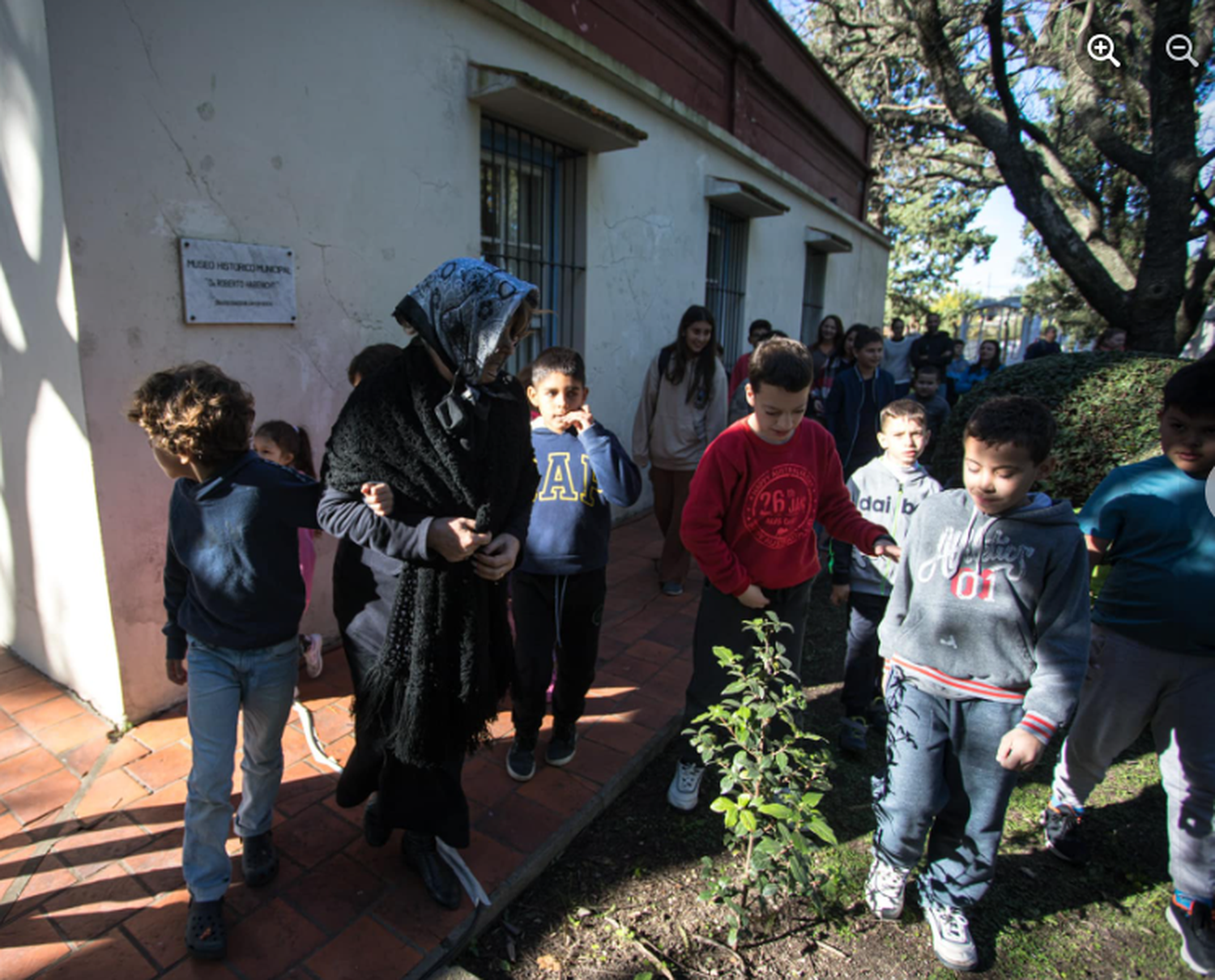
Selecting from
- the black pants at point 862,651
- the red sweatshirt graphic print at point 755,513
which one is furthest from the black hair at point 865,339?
the red sweatshirt graphic print at point 755,513

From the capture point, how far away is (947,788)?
6.72ft

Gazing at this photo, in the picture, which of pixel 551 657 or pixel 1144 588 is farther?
pixel 551 657

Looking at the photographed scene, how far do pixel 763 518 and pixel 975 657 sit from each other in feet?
2.56

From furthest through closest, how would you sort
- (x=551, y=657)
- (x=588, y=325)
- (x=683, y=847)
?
(x=588, y=325), (x=551, y=657), (x=683, y=847)

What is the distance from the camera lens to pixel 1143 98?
9.53m

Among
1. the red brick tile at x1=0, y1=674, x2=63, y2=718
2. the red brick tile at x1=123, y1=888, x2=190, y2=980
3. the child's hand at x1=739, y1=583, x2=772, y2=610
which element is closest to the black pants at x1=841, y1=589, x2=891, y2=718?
the child's hand at x1=739, y1=583, x2=772, y2=610

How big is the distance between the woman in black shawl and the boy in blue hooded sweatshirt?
0.39 meters

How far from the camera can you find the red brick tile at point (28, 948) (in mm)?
1896

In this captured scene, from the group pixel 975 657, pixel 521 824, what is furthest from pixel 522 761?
pixel 975 657

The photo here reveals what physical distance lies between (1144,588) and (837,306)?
11.1 metres

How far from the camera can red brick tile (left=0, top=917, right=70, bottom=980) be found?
1896mm

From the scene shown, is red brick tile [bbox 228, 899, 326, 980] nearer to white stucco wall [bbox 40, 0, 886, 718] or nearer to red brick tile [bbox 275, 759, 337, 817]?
red brick tile [bbox 275, 759, 337, 817]

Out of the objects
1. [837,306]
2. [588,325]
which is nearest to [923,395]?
[588,325]

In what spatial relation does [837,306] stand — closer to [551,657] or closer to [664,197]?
[664,197]
